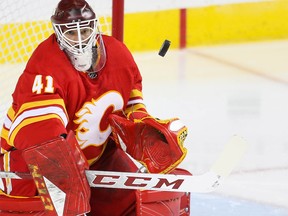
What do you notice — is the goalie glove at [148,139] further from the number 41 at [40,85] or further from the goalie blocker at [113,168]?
the number 41 at [40,85]

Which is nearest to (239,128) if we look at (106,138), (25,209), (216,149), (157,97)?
(216,149)

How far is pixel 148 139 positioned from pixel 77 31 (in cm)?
37

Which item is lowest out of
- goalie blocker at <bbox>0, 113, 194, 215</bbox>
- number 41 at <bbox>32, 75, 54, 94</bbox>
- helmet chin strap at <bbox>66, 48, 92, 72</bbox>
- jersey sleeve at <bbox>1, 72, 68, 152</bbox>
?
goalie blocker at <bbox>0, 113, 194, 215</bbox>

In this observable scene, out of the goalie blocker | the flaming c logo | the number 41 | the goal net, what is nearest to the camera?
the goalie blocker

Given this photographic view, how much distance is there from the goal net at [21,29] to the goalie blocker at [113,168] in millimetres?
607

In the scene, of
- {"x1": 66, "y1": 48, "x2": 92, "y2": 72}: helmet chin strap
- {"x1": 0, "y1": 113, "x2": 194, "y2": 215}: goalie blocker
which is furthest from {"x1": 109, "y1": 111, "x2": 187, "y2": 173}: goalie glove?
{"x1": 66, "y1": 48, "x2": 92, "y2": 72}: helmet chin strap

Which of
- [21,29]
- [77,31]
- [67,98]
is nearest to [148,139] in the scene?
[67,98]

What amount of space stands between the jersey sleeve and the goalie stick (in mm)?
146

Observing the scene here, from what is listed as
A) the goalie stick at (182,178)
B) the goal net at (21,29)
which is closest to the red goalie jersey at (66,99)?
the goalie stick at (182,178)

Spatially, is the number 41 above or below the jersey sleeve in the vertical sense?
above

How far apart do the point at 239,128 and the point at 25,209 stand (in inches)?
62.8

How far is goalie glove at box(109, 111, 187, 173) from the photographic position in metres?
2.51

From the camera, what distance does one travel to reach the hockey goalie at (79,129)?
2396 millimetres

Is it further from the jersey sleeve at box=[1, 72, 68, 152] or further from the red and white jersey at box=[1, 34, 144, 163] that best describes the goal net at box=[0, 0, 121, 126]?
the jersey sleeve at box=[1, 72, 68, 152]
